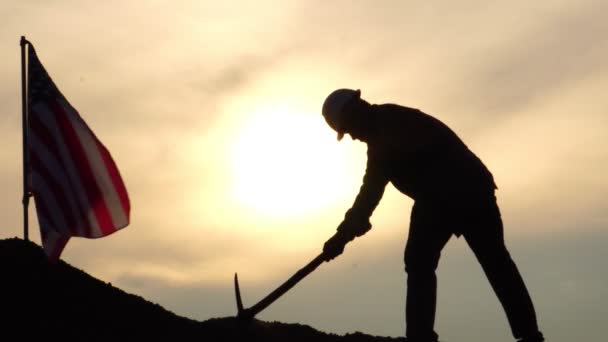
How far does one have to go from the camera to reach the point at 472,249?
35.8 feet

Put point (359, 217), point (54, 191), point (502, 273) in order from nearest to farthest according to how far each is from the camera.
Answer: point (502, 273) < point (359, 217) < point (54, 191)

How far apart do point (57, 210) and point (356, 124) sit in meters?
4.27

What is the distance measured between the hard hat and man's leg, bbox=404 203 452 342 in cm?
133

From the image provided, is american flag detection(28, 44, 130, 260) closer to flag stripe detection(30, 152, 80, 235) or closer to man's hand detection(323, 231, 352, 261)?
flag stripe detection(30, 152, 80, 235)

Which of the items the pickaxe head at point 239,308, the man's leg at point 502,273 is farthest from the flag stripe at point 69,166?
the man's leg at point 502,273

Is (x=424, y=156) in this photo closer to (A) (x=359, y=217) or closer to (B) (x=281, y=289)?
(A) (x=359, y=217)

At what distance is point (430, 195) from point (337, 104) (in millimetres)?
1501

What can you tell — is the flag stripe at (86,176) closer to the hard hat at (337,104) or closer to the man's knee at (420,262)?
the hard hat at (337,104)

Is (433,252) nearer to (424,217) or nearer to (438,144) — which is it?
(424,217)

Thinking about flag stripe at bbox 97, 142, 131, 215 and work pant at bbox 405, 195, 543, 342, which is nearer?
work pant at bbox 405, 195, 543, 342

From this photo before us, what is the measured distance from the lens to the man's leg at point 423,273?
35.9 ft

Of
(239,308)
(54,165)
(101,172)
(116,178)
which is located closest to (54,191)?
(54,165)

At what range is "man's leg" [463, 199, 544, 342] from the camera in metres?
10.6

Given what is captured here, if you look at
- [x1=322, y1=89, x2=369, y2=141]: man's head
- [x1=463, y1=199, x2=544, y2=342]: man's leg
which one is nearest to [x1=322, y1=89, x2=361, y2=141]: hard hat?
[x1=322, y1=89, x2=369, y2=141]: man's head
